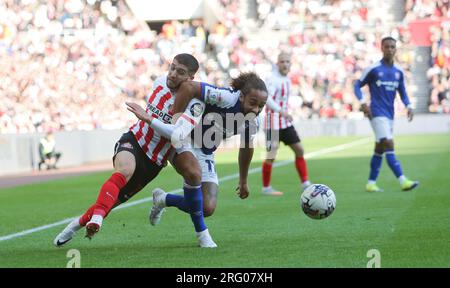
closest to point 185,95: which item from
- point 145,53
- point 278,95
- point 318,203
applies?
point 318,203

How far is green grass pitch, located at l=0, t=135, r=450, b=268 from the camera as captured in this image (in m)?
7.61

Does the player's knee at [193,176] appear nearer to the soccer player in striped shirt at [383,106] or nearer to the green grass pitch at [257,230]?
the green grass pitch at [257,230]

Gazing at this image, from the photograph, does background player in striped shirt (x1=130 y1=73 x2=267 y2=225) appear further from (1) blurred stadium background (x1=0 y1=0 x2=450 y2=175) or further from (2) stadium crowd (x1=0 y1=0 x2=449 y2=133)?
(2) stadium crowd (x1=0 y1=0 x2=449 y2=133)

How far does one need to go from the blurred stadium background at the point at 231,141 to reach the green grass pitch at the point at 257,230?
1.0 inches

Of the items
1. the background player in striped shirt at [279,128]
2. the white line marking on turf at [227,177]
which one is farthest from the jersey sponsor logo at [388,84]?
the white line marking on turf at [227,177]

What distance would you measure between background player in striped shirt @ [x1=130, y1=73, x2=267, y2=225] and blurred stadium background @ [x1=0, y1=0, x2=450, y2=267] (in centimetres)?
48

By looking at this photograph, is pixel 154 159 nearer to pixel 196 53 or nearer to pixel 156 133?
pixel 156 133

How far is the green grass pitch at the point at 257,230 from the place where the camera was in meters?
7.61

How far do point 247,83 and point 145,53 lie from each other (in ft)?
87.0

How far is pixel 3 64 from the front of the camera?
1025 inches

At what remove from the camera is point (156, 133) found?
8406 mm

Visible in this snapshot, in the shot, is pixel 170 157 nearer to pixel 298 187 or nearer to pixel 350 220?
pixel 350 220
